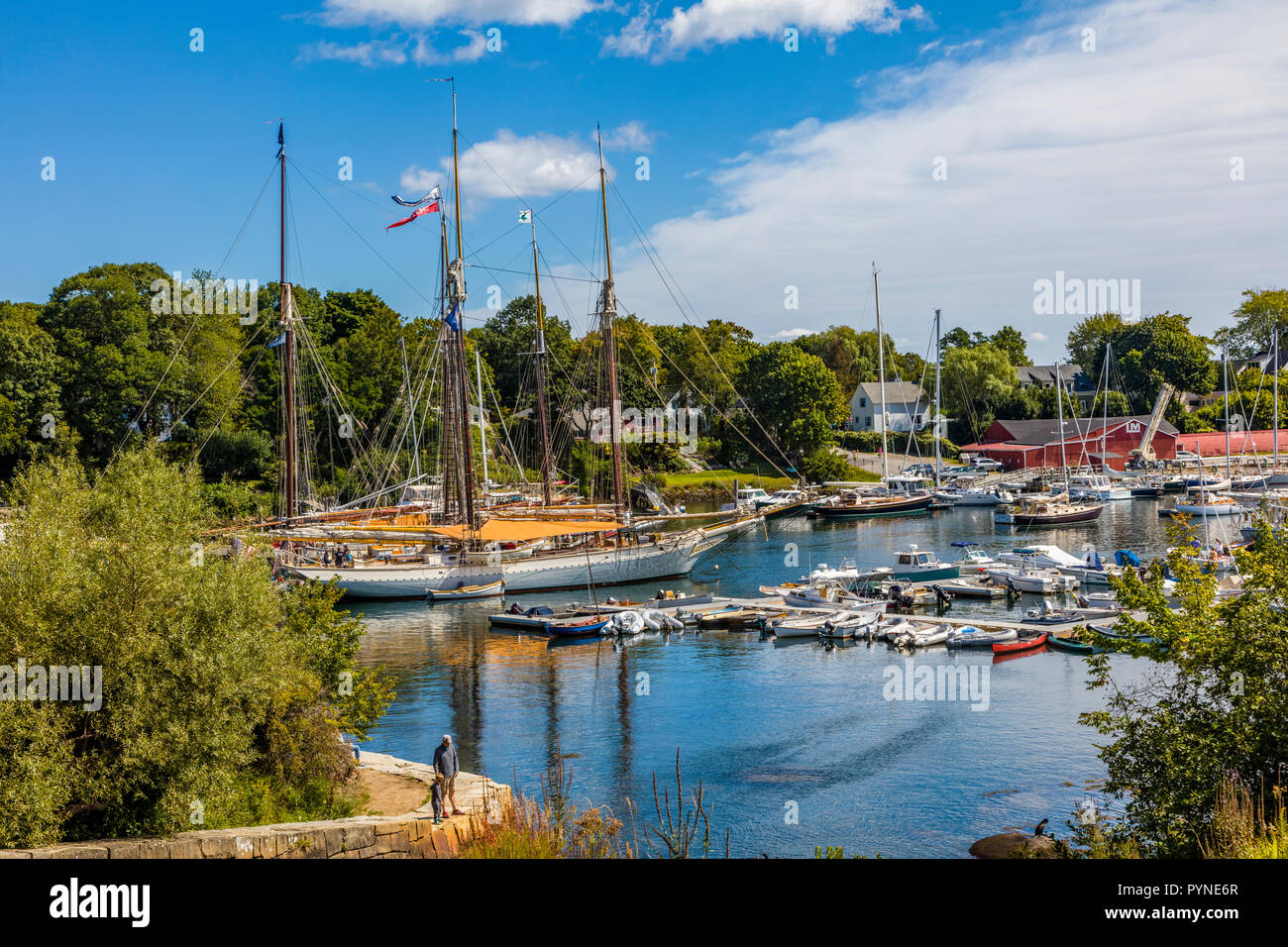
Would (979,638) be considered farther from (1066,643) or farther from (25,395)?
(25,395)

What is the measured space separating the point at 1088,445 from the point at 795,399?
3511 cm

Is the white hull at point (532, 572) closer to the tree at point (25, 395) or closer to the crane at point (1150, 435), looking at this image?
the tree at point (25, 395)

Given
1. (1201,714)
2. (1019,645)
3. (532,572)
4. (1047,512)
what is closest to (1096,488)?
(1047,512)

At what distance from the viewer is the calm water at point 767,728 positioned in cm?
2359

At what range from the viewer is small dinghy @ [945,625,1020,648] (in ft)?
127

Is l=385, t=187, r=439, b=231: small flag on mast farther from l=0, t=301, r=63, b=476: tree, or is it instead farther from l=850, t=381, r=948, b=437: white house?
l=850, t=381, r=948, b=437: white house

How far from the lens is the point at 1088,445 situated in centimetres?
11594

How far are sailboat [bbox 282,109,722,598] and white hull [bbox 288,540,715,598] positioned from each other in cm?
6

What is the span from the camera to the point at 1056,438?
379 feet

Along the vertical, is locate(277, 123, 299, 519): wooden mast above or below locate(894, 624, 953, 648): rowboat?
above

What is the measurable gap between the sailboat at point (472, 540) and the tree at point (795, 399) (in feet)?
169

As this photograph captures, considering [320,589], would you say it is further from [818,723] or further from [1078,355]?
[1078,355]

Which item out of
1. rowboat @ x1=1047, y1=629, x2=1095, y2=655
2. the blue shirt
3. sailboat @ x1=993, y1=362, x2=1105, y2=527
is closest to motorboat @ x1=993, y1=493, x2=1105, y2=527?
sailboat @ x1=993, y1=362, x2=1105, y2=527

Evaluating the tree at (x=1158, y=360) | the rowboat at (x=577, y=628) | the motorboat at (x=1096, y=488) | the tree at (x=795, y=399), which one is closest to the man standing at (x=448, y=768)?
the rowboat at (x=577, y=628)
